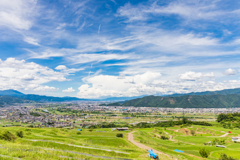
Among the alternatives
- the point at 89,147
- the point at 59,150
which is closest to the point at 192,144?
the point at 89,147

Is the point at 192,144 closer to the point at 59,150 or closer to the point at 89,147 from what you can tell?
the point at 89,147

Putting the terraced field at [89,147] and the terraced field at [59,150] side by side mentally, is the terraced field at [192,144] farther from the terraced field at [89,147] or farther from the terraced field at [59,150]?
the terraced field at [59,150]

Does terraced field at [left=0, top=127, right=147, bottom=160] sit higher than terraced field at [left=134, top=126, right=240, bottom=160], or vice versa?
terraced field at [left=0, top=127, right=147, bottom=160]

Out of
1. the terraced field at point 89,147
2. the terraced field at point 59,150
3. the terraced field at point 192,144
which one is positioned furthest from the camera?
the terraced field at point 192,144

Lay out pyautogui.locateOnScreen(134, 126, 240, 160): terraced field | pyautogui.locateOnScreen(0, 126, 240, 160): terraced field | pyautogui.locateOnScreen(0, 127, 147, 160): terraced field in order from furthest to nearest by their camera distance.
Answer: pyautogui.locateOnScreen(134, 126, 240, 160): terraced field → pyautogui.locateOnScreen(0, 126, 240, 160): terraced field → pyautogui.locateOnScreen(0, 127, 147, 160): terraced field

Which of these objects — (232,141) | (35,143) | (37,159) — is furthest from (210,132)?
(37,159)

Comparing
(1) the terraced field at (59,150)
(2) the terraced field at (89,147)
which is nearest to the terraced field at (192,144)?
(2) the terraced field at (89,147)

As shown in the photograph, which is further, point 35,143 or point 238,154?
point 238,154

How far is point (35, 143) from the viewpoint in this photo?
28719 millimetres

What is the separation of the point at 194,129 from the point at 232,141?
1308 inches

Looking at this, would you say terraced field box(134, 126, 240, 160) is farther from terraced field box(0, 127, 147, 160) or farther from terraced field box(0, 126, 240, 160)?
terraced field box(0, 127, 147, 160)

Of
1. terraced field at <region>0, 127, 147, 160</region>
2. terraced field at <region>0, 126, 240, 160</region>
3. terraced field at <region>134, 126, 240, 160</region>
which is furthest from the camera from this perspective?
terraced field at <region>134, 126, 240, 160</region>

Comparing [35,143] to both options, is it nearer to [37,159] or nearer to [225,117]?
[37,159]

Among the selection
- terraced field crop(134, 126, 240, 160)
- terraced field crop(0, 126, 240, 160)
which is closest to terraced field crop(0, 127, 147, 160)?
terraced field crop(0, 126, 240, 160)
